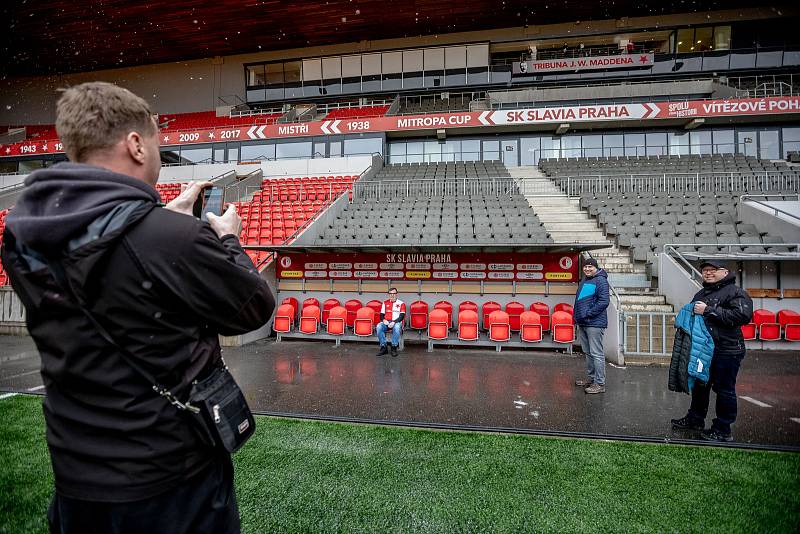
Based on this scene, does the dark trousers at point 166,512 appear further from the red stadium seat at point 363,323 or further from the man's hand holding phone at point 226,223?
the red stadium seat at point 363,323

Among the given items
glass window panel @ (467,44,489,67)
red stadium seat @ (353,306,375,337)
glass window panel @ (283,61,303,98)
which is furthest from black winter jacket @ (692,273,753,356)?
glass window panel @ (283,61,303,98)

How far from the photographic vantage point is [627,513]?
298 centimetres

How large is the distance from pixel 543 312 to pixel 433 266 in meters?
3.03

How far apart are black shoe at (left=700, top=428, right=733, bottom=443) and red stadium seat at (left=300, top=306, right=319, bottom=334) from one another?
786 cm

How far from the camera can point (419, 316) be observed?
10.1 metres

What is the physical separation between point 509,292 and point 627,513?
7.78 meters

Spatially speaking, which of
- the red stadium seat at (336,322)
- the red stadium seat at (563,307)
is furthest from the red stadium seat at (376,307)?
the red stadium seat at (563,307)

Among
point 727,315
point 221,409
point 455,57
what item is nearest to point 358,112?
point 455,57

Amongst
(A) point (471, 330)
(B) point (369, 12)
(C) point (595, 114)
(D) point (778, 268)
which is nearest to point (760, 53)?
(C) point (595, 114)

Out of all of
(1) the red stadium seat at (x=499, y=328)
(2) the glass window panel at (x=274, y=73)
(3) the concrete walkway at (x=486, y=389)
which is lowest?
(3) the concrete walkway at (x=486, y=389)

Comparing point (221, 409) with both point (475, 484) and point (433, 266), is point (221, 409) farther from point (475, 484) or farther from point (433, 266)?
point (433, 266)

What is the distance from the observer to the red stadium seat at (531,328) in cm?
912

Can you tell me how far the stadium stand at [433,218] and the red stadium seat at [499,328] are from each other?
176 cm

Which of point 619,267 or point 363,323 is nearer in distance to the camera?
point 363,323
